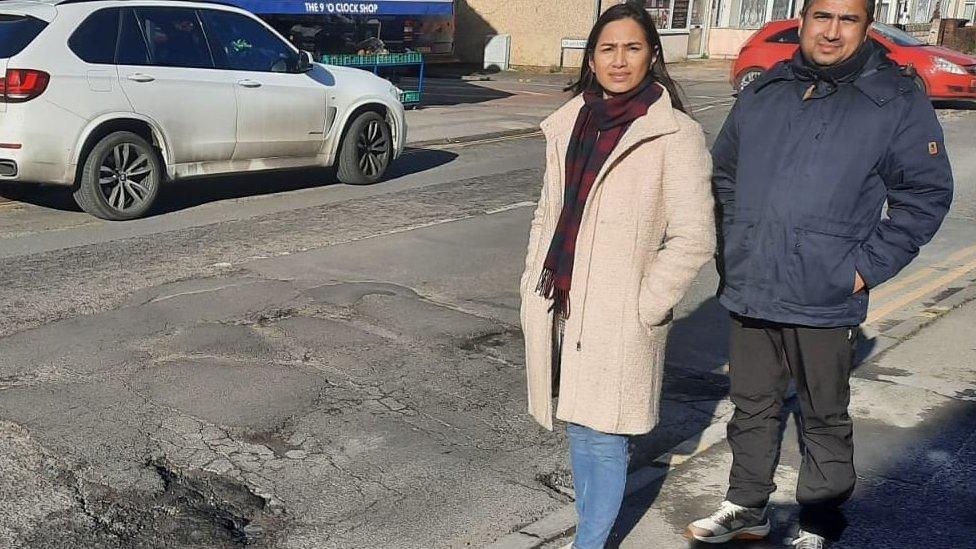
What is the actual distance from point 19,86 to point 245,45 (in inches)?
86.6

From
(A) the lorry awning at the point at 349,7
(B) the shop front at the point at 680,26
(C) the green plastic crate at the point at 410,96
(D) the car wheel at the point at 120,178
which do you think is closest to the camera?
(D) the car wheel at the point at 120,178

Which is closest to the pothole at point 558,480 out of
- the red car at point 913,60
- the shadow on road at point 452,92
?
the shadow on road at point 452,92

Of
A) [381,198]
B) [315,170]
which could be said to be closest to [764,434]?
[381,198]

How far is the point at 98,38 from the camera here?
8750mm

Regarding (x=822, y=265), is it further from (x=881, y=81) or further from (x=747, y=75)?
(x=747, y=75)

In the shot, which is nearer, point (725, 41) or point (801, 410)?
point (801, 410)

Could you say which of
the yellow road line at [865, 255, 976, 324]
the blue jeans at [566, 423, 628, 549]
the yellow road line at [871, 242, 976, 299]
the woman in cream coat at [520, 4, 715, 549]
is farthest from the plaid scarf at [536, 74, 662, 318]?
the yellow road line at [871, 242, 976, 299]

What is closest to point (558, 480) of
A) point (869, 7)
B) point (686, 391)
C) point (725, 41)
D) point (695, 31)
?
point (686, 391)

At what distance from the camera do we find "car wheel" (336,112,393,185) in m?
10.6

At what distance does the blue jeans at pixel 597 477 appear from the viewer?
332 cm

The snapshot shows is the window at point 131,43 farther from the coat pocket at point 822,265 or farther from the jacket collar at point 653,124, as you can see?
the coat pocket at point 822,265

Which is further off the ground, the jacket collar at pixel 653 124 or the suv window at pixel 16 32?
the jacket collar at pixel 653 124

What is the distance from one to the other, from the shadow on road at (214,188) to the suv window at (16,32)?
1.40 m

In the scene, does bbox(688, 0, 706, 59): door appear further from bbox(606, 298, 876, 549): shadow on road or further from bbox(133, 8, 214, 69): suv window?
bbox(606, 298, 876, 549): shadow on road
